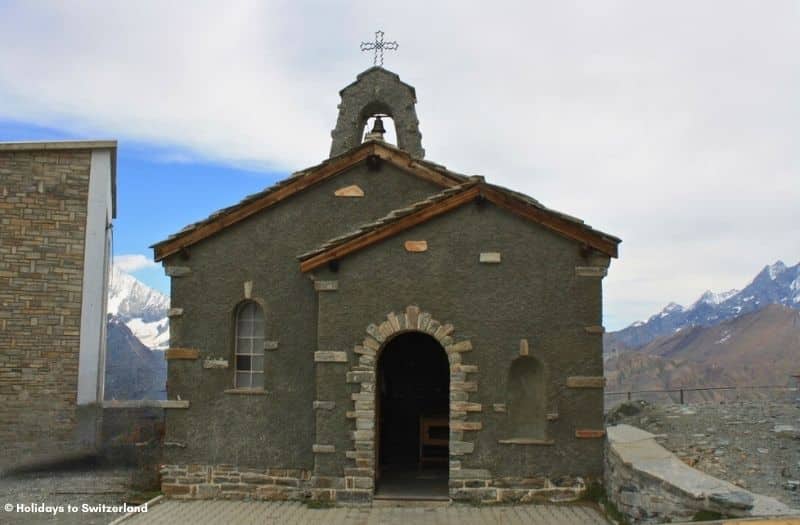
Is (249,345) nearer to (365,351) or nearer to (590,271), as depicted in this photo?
(365,351)

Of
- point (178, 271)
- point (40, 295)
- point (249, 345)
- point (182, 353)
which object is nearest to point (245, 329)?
point (249, 345)

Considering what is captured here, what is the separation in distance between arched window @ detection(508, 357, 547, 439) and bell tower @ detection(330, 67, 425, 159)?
224 inches

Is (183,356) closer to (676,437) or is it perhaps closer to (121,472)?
(121,472)

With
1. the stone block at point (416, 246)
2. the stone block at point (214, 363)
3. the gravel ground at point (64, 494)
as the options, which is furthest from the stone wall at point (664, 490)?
the gravel ground at point (64, 494)

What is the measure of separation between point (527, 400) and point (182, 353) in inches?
225

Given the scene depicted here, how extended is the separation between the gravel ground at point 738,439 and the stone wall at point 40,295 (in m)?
11.2

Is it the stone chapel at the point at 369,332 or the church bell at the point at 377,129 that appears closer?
the stone chapel at the point at 369,332

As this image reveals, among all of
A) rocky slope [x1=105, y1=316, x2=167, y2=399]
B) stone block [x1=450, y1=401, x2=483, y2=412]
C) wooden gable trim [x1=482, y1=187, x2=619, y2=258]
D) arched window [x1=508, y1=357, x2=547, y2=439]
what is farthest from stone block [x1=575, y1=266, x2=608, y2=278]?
rocky slope [x1=105, y1=316, x2=167, y2=399]

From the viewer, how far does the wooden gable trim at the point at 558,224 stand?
12.5m

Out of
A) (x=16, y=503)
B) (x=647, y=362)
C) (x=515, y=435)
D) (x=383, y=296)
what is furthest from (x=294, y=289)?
(x=647, y=362)

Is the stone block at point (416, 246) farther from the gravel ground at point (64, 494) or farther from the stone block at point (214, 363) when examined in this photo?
the gravel ground at point (64, 494)

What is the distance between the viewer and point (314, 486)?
1252 centimetres

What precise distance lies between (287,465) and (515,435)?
372 centimetres

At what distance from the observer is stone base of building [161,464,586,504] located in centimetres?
1212
